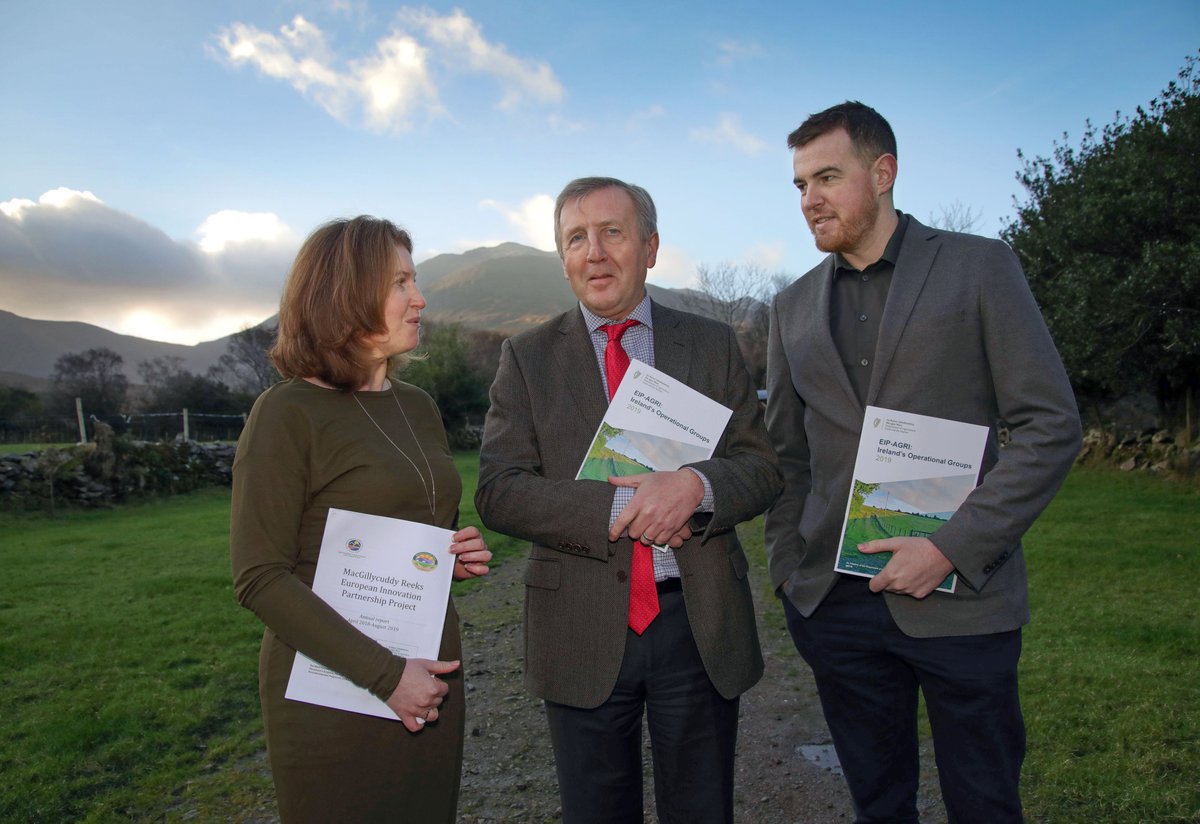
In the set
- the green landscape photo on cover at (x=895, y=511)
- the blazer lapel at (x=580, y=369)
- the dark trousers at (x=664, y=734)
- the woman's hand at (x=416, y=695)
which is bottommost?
the dark trousers at (x=664, y=734)

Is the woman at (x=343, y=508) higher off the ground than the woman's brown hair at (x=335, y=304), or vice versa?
the woman's brown hair at (x=335, y=304)

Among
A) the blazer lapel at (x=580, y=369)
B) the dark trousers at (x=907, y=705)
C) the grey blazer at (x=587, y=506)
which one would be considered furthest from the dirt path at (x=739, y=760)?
the blazer lapel at (x=580, y=369)

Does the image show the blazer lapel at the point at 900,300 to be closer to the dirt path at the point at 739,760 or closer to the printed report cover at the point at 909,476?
the printed report cover at the point at 909,476

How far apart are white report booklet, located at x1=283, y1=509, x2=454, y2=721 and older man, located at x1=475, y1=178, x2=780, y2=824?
333 mm

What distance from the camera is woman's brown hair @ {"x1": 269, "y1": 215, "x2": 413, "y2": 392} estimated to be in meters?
2.22

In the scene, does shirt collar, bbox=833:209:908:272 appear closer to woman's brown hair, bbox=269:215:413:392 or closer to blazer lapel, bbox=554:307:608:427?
blazer lapel, bbox=554:307:608:427

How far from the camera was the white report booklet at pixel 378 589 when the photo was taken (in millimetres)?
2098

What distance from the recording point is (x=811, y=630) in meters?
2.68

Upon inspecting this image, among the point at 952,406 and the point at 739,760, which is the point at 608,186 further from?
the point at 739,760

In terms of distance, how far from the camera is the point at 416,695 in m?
2.09

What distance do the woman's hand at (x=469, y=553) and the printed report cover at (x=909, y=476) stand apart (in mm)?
1120

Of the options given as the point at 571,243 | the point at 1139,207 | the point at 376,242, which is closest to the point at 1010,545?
the point at 571,243

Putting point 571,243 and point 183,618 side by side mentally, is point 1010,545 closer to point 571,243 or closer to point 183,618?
point 571,243

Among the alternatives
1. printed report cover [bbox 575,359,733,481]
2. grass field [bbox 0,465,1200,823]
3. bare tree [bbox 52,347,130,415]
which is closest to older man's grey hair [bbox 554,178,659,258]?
printed report cover [bbox 575,359,733,481]
